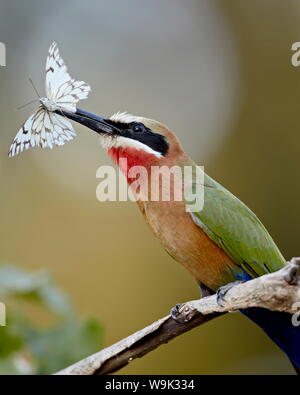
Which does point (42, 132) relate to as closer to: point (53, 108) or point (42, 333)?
point (53, 108)

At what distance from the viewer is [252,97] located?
11.1 feet

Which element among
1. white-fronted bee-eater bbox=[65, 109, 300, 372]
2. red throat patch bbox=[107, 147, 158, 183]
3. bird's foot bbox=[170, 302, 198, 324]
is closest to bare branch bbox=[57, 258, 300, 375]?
bird's foot bbox=[170, 302, 198, 324]

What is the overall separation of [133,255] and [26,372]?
1.75 meters

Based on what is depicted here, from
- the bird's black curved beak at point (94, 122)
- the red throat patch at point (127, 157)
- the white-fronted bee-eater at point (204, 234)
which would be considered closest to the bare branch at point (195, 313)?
the white-fronted bee-eater at point (204, 234)

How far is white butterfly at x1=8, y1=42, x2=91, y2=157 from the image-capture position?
115cm

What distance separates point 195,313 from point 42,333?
58cm

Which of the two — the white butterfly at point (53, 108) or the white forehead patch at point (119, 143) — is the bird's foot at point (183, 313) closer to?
the white forehead patch at point (119, 143)

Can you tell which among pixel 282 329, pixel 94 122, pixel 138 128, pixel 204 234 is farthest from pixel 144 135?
pixel 282 329

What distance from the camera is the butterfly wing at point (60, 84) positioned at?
4.04 ft

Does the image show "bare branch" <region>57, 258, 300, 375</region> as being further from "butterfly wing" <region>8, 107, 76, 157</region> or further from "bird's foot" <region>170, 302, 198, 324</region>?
"butterfly wing" <region>8, 107, 76, 157</region>

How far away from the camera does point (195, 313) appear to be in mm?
1495

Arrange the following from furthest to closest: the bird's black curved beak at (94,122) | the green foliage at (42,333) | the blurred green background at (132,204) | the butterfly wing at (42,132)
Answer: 1. the blurred green background at (132,204)
2. the green foliage at (42,333)
3. the bird's black curved beak at (94,122)
4. the butterfly wing at (42,132)

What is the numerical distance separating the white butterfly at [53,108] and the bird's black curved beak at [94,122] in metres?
0.12

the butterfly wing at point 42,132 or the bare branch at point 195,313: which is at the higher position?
the butterfly wing at point 42,132
